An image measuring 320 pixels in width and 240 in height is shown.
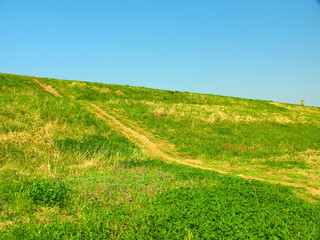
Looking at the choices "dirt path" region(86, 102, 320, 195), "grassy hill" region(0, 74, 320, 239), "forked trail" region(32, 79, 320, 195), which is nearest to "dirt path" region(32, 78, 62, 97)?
"grassy hill" region(0, 74, 320, 239)

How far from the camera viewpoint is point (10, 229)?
20.7ft

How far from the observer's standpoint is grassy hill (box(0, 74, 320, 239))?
21.9 feet

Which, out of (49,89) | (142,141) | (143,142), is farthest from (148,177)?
(49,89)

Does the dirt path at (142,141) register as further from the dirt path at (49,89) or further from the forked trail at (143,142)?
the dirt path at (49,89)

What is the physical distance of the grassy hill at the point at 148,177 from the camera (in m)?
6.68

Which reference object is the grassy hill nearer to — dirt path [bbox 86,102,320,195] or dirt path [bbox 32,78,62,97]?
dirt path [bbox 86,102,320,195]

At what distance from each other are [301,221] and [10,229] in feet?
25.7

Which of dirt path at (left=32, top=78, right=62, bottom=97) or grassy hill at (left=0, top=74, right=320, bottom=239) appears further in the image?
dirt path at (left=32, top=78, right=62, bottom=97)

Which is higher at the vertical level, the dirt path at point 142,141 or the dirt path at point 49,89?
the dirt path at point 49,89

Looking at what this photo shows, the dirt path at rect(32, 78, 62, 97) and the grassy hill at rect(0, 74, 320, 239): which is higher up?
the dirt path at rect(32, 78, 62, 97)

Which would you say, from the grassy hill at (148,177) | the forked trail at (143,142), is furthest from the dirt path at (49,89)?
the forked trail at (143,142)

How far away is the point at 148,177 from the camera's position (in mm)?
10914

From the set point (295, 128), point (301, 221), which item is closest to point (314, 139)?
point (295, 128)

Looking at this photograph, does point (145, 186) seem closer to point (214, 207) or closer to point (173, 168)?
point (214, 207)
